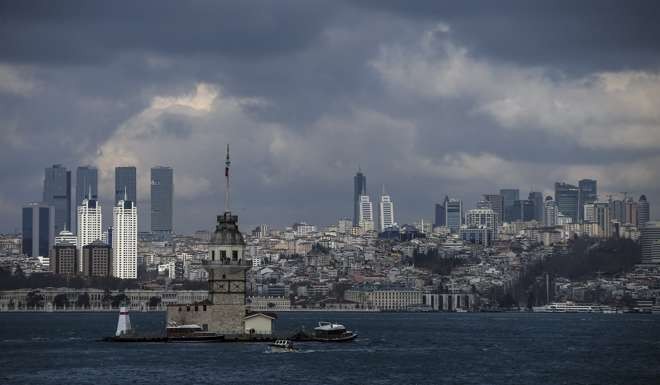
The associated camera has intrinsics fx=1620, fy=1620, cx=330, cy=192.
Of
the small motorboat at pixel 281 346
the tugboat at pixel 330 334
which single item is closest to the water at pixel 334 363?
the small motorboat at pixel 281 346

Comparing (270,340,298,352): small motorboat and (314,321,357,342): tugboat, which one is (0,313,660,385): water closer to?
(270,340,298,352): small motorboat

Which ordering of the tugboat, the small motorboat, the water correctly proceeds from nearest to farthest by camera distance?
the water, the small motorboat, the tugboat

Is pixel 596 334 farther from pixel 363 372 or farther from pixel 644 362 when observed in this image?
pixel 363 372

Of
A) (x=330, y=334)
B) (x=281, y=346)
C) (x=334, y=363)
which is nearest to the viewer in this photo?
(x=334, y=363)

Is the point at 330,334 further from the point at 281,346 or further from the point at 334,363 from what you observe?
the point at 334,363

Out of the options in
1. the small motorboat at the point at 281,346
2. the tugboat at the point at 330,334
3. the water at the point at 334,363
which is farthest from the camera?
the tugboat at the point at 330,334

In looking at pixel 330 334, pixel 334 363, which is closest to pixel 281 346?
pixel 334 363

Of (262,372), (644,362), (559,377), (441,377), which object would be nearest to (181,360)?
(262,372)

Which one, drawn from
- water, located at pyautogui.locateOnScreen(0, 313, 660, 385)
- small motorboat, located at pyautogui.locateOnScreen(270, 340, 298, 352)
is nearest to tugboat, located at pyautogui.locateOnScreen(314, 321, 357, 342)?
water, located at pyautogui.locateOnScreen(0, 313, 660, 385)

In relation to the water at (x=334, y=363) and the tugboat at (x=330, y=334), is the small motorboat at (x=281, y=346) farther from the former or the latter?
the tugboat at (x=330, y=334)

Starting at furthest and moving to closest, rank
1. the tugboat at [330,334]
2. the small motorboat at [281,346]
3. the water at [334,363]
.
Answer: the tugboat at [330,334]
the small motorboat at [281,346]
the water at [334,363]

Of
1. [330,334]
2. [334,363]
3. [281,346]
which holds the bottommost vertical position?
[334,363]

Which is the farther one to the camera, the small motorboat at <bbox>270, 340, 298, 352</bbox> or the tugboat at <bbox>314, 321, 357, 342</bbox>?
the tugboat at <bbox>314, 321, 357, 342</bbox>

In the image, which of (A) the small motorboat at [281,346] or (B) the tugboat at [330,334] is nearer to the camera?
(A) the small motorboat at [281,346]
